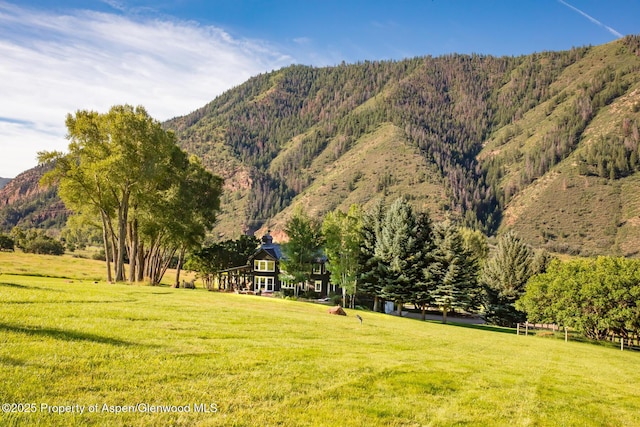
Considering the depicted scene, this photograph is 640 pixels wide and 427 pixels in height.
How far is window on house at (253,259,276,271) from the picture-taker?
6956 centimetres

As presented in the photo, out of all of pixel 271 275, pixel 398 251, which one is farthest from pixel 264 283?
→ pixel 398 251

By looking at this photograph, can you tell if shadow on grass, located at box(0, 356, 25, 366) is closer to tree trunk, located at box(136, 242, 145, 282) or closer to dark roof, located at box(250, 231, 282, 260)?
tree trunk, located at box(136, 242, 145, 282)

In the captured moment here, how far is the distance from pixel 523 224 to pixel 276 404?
189 m

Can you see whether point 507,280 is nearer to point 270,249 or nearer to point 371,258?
point 371,258

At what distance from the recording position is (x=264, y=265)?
69875 millimetres

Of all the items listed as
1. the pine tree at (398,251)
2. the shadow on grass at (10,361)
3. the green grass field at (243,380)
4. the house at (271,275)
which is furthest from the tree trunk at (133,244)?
the shadow on grass at (10,361)

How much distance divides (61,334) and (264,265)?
59641 mm

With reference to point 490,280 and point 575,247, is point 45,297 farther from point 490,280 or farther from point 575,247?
point 575,247

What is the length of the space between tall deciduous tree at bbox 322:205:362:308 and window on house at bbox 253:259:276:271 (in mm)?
17896

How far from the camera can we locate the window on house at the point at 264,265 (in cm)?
6956

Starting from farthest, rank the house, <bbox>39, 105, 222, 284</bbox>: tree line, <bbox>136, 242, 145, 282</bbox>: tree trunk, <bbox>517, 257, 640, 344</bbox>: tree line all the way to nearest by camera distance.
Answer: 1. the house
2. <bbox>136, 242, 145, 282</bbox>: tree trunk
3. <bbox>517, 257, 640, 344</bbox>: tree line
4. <bbox>39, 105, 222, 284</bbox>: tree line

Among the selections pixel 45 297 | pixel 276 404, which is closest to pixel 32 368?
pixel 276 404

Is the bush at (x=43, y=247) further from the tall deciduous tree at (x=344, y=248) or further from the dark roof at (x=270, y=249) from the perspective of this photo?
the tall deciduous tree at (x=344, y=248)

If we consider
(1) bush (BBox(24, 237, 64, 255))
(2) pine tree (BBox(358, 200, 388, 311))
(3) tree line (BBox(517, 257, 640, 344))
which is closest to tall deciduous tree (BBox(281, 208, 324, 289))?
(2) pine tree (BBox(358, 200, 388, 311))
